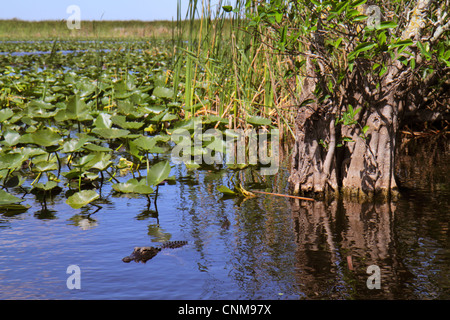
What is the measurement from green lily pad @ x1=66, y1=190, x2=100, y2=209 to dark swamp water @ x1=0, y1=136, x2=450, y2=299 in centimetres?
8

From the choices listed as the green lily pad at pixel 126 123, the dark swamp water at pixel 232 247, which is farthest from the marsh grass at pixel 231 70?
the dark swamp water at pixel 232 247

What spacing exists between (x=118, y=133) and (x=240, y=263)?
2.39 metres

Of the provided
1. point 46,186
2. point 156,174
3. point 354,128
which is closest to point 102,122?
point 46,186

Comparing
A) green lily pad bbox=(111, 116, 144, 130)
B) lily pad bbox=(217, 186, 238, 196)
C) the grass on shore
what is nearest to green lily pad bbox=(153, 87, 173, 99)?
green lily pad bbox=(111, 116, 144, 130)

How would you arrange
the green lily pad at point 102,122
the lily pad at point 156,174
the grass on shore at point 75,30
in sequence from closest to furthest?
the lily pad at point 156,174
the green lily pad at point 102,122
the grass on shore at point 75,30

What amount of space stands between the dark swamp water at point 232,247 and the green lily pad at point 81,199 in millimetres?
77

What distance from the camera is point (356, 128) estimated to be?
4121 mm

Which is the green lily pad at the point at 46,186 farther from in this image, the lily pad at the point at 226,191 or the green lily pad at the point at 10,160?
the lily pad at the point at 226,191

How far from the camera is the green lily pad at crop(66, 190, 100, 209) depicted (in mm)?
4016

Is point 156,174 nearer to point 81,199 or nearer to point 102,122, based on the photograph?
point 81,199

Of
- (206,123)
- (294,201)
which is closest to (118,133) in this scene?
(206,123)

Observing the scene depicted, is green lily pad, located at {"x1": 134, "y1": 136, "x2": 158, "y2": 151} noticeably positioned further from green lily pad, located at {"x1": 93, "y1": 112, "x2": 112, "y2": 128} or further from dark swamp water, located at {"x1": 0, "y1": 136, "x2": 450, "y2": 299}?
green lily pad, located at {"x1": 93, "y1": 112, "x2": 112, "y2": 128}

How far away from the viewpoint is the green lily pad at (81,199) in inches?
158
